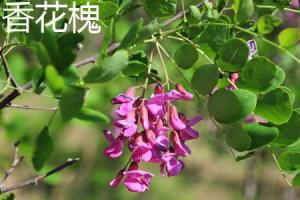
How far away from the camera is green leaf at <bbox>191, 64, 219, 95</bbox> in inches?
28.1

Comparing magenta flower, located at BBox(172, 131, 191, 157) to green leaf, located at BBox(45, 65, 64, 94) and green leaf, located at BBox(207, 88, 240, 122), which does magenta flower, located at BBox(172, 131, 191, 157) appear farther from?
green leaf, located at BBox(45, 65, 64, 94)

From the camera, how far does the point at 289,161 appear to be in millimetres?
770

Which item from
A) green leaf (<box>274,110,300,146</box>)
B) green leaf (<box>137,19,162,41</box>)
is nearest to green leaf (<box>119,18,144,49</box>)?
green leaf (<box>137,19,162,41</box>)

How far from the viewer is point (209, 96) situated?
725 mm

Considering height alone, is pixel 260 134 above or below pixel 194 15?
below

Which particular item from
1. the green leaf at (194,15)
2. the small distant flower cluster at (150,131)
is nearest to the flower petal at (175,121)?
the small distant flower cluster at (150,131)

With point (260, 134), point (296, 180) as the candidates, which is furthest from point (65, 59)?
point (296, 180)

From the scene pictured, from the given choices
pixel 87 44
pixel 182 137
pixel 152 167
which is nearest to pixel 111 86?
pixel 182 137

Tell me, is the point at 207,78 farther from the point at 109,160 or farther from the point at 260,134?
the point at 109,160

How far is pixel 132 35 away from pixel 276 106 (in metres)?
0.20

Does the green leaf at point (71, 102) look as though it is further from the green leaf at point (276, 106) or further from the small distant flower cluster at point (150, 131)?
the green leaf at point (276, 106)

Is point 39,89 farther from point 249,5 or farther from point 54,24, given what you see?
point 249,5

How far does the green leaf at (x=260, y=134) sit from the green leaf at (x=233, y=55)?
0.23 ft

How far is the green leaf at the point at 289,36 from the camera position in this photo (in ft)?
2.29
